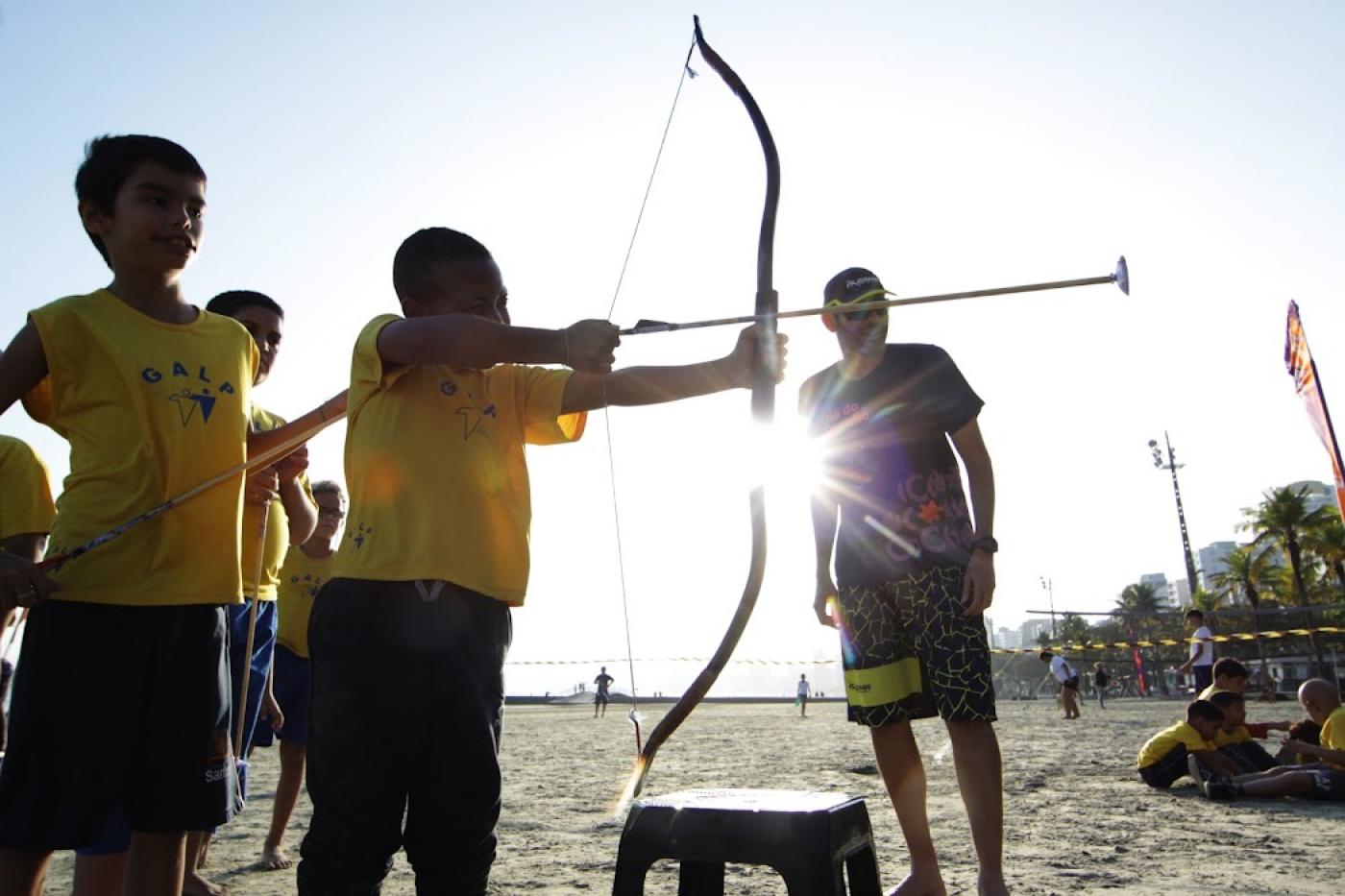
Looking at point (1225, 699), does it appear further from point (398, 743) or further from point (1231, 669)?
point (398, 743)

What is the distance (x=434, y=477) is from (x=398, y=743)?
0.61 m

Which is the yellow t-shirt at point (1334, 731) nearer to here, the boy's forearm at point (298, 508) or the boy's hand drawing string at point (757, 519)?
the boy's hand drawing string at point (757, 519)

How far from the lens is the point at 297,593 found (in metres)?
4.90

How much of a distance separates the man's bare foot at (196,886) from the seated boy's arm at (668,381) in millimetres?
2331

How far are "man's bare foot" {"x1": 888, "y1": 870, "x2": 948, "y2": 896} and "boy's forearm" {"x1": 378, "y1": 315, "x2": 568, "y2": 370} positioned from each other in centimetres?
193

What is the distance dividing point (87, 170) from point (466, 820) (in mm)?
1996

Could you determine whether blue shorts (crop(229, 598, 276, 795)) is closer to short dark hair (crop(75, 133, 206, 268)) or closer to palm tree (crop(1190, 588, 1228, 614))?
short dark hair (crop(75, 133, 206, 268))

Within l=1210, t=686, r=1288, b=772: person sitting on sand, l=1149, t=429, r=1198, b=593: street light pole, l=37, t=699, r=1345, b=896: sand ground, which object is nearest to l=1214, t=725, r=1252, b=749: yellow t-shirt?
l=1210, t=686, r=1288, b=772: person sitting on sand

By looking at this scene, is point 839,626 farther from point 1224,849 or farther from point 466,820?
point 1224,849

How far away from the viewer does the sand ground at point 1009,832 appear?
3.44 m

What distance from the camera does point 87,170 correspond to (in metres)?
2.61

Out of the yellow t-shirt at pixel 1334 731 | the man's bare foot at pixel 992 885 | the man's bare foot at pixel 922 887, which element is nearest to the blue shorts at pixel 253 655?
the man's bare foot at pixel 922 887

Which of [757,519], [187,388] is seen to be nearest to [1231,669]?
[757,519]

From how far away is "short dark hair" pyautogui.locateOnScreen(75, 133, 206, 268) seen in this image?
2576 mm
